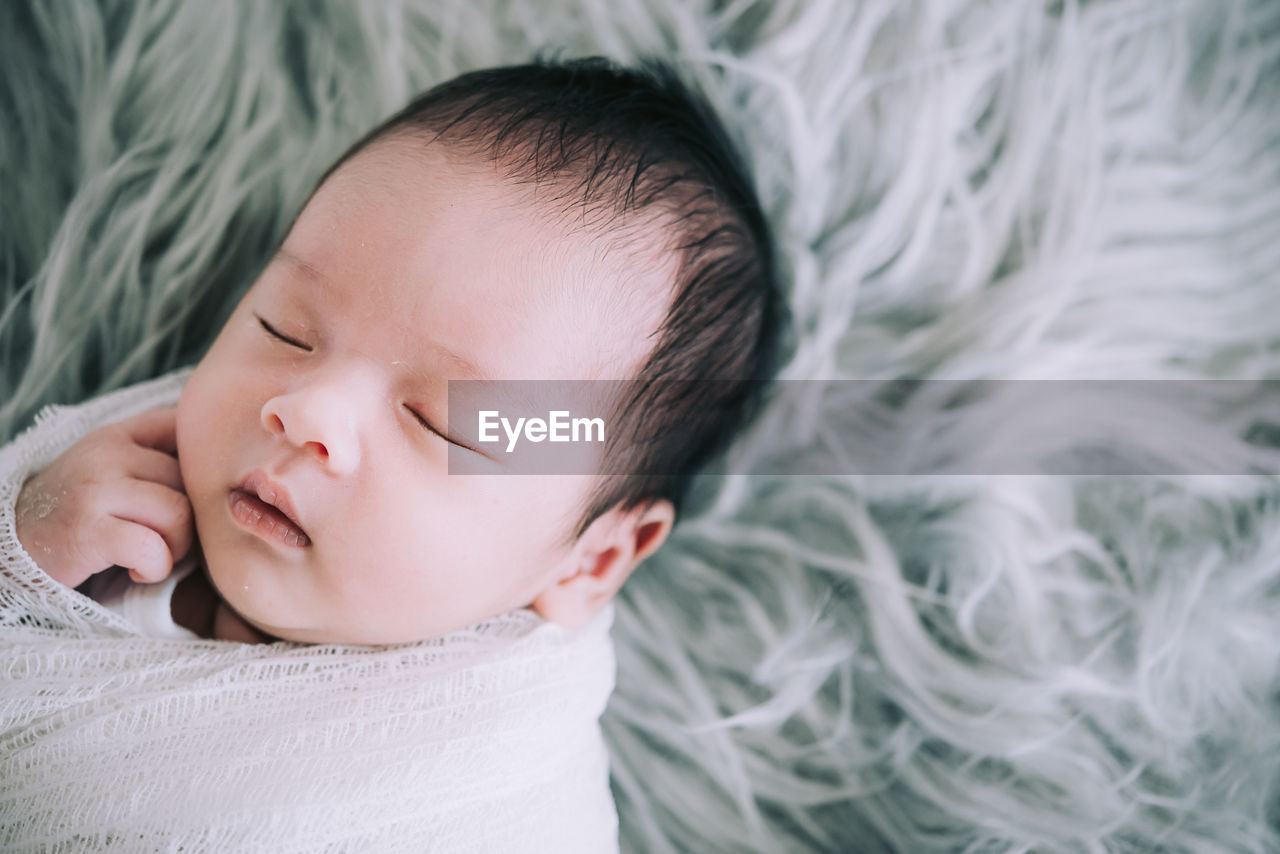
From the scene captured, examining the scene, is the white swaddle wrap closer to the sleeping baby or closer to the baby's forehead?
the sleeping baby

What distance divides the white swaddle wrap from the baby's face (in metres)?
0.05

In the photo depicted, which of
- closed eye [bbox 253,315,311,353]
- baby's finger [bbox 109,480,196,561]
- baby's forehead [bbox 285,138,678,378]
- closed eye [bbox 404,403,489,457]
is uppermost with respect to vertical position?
baby's forehead [bbox 285,138,678,378]

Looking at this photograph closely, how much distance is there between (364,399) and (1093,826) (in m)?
0.78

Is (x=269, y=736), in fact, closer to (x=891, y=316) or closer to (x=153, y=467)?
(x=153, y=467)

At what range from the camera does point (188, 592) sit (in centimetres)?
77

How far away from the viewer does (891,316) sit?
2.84 ft

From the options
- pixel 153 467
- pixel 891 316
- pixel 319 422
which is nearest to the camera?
pixel 319 422

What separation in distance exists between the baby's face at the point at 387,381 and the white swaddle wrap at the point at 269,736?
53 mm

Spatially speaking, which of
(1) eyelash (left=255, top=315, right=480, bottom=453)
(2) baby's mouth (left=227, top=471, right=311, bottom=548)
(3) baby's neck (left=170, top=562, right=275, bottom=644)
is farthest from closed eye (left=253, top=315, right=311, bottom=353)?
(3) baby's neck (left=170, top=562, right=275, bottom=644)

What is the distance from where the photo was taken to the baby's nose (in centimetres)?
60

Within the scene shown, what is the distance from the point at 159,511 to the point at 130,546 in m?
0.03

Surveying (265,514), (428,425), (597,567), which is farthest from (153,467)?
(597,567)

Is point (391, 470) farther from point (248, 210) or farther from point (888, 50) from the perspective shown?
point (888, 50)

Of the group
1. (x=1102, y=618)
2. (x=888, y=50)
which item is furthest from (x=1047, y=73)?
(x=1102, y=618)
